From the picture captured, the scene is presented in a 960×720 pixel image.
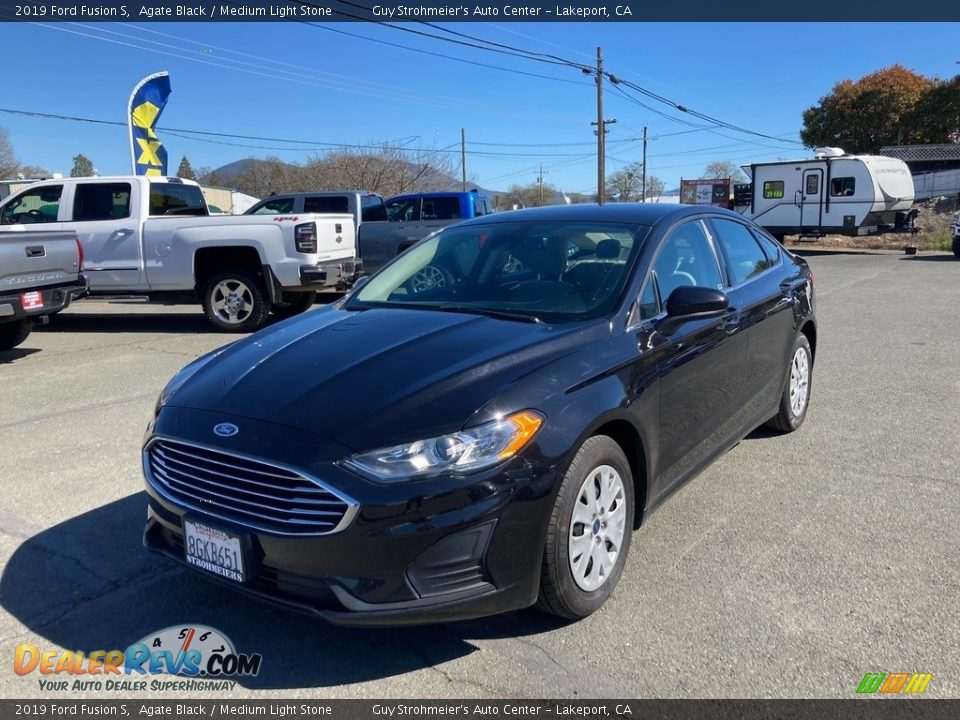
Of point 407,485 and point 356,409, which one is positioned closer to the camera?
point 407,485

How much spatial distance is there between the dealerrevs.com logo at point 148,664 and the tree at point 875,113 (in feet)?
180

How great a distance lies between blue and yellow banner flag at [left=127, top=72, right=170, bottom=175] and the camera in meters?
19.2

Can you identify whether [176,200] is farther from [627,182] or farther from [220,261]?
[627,182]

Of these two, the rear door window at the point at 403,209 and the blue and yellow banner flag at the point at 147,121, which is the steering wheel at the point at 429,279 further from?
the blue and yellow banner flag at the point at 147,121

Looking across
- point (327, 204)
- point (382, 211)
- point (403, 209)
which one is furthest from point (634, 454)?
point (327, 204)

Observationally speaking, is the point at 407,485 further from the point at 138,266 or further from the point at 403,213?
the point at 403,213

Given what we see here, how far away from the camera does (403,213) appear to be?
14.8 m

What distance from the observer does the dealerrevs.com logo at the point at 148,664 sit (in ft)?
Answer: 9.06

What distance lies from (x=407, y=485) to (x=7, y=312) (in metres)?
7.16

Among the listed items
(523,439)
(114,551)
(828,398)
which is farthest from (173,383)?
(828,398)

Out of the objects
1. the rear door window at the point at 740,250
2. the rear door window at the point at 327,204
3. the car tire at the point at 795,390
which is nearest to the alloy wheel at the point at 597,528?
the rear door window at the point at 740,250

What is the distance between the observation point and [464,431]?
8.64ft

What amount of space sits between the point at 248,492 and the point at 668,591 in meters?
1.81
